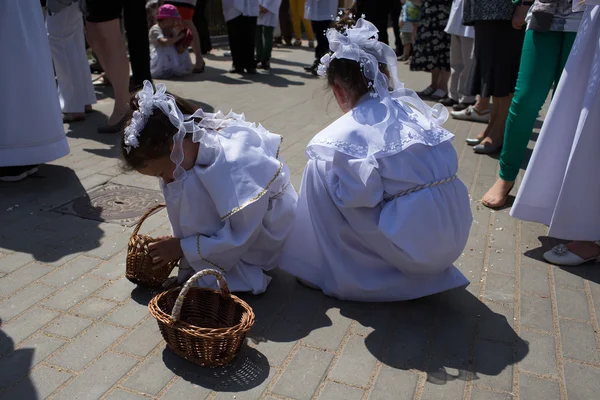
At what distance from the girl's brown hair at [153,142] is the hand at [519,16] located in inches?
120

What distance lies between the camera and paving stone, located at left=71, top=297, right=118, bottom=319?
2902mm

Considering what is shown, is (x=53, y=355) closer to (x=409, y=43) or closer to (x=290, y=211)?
(x=290, y=211)

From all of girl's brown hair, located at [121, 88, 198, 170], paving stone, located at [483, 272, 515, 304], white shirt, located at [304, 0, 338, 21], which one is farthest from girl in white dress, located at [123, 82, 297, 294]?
white shirt, located at [304, 0, 338, 21]

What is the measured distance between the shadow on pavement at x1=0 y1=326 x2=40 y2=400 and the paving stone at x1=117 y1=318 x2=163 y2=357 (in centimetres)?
37

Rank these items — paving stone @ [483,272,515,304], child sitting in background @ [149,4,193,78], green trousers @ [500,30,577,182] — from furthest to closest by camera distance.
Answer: child sitting in background @ [149,4,193,78]
green trousers @ [500,30,577,182]
paving stone @ [483,272,515,304]

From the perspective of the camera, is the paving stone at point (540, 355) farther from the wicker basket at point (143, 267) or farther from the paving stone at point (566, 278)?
the wicker basket at point (143, 267)

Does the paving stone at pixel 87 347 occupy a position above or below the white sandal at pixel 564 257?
above

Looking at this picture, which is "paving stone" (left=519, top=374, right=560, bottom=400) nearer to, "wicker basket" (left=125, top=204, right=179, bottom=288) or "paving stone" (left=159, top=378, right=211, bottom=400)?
"paving stone" (left=159, top=378, right=211, bottom=400)

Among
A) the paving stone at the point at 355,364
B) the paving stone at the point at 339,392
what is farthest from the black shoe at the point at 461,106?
the paving stone at the point at 339,392

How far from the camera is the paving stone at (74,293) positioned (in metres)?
2.97

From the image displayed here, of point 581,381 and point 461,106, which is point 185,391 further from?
point 461,106

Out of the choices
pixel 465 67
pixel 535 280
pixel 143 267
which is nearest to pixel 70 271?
pixel 143 267

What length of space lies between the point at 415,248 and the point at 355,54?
0.94m

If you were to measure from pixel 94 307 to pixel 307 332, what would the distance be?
1020 mm
